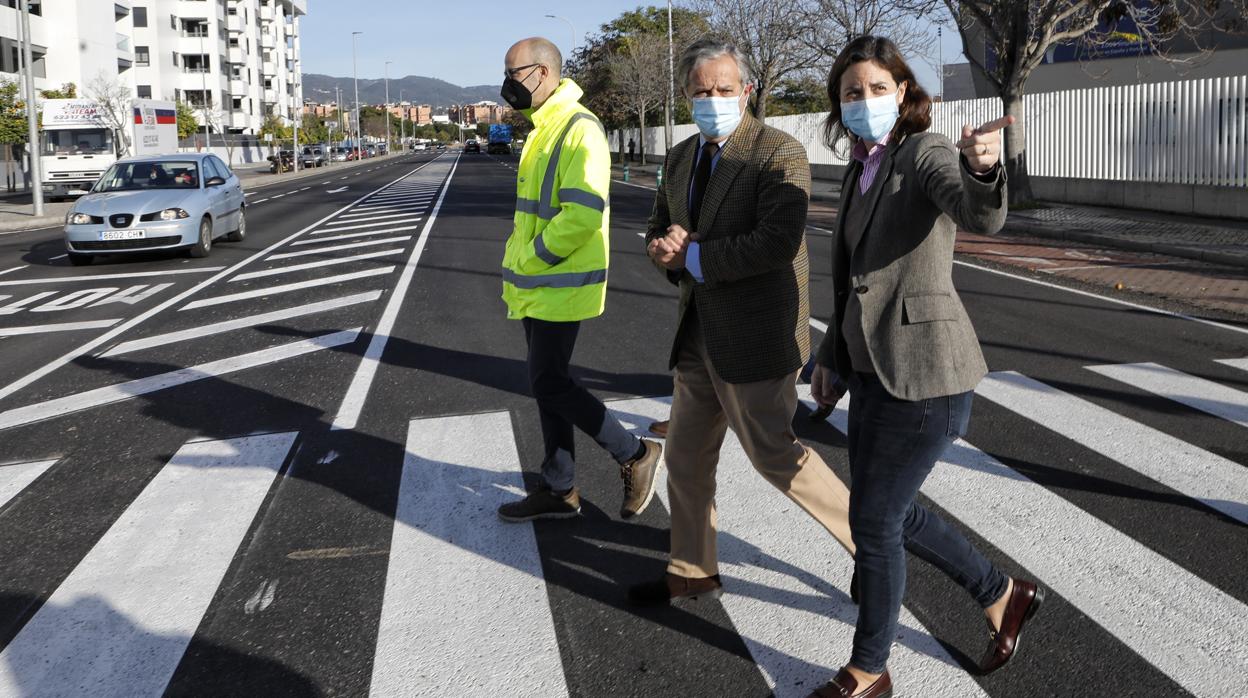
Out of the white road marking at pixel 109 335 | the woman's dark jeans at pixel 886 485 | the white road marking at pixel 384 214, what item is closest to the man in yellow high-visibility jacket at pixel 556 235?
the woman's dark jeans at pixel 886 485

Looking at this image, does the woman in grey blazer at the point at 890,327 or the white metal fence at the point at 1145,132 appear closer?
the woman in grey blazer at the point at 890,327

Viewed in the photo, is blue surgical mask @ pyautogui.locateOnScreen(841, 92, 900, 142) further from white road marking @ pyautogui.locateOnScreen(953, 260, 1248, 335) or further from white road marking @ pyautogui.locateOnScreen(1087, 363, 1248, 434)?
white road marking @ pyautogui.locateOnScreen(953, 260, 1248, 335)

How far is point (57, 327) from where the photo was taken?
983cm

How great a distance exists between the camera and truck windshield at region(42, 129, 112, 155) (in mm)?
33875

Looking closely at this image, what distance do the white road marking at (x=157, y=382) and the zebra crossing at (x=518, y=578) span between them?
1210mm

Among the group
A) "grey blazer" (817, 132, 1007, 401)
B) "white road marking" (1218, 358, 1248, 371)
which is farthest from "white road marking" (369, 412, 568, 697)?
"white road marking" (1218, 358, 1248, 371)

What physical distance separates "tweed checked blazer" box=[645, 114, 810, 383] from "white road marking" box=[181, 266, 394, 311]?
859 centimetres

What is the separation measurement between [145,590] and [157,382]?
3.85 meters

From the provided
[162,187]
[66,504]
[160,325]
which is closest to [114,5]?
[162,187]

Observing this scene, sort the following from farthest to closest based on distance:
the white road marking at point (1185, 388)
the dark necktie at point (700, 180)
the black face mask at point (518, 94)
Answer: the white road marking at point (1185, 388), the black face mask at point (518, 94), the dark necktie at point (700, 180)

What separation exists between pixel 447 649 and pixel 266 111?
10377 cm

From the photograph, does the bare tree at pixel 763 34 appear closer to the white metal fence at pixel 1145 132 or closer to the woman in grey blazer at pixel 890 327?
the white metal fence at pixel 1145 132

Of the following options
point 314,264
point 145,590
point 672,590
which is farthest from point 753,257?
point 314,264

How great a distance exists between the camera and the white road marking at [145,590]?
333 cm
